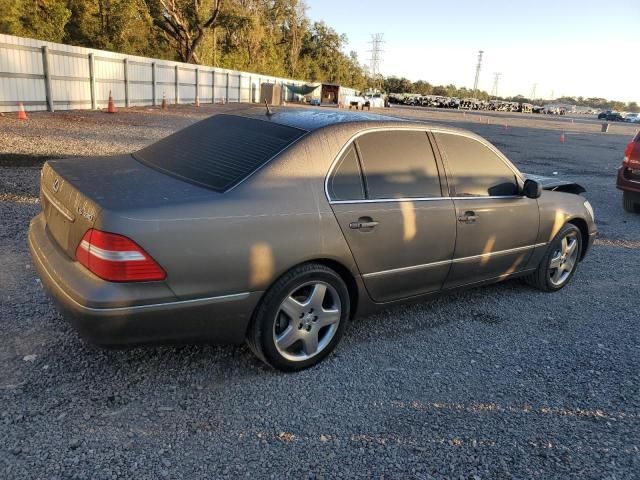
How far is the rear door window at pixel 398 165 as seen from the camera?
11.1 ft

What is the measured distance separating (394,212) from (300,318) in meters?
0.96

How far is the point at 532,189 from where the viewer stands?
419cm

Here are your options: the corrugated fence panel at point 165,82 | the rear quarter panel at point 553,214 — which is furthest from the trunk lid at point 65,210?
the corrugated fence panel at point 165,82

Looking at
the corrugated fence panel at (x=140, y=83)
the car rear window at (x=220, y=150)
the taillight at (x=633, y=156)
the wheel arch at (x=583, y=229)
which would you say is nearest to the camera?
the car rear window at (x=220, y=150)

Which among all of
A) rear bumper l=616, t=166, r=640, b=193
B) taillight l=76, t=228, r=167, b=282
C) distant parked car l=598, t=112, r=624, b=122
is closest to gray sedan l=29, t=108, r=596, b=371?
taillight l=76, t=228, r=167, b=282

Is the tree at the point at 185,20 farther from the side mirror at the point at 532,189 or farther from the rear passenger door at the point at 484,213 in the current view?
the side mirror at the point at 532,189

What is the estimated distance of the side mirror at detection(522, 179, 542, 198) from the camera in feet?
13.7

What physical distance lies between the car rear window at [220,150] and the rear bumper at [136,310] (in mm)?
675

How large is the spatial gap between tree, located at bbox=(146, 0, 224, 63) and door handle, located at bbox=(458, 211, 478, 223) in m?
40.1

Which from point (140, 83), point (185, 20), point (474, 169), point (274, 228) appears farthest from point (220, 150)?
point (185, 20)

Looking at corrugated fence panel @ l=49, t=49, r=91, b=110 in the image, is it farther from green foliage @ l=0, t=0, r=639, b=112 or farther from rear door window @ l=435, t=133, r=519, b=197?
rear door window @ l=435, t=133, r=519, b=197

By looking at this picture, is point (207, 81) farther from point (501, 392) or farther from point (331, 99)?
point (501, 392)

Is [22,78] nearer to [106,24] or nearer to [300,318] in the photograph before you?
[300,318]

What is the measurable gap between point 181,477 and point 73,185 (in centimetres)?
173
